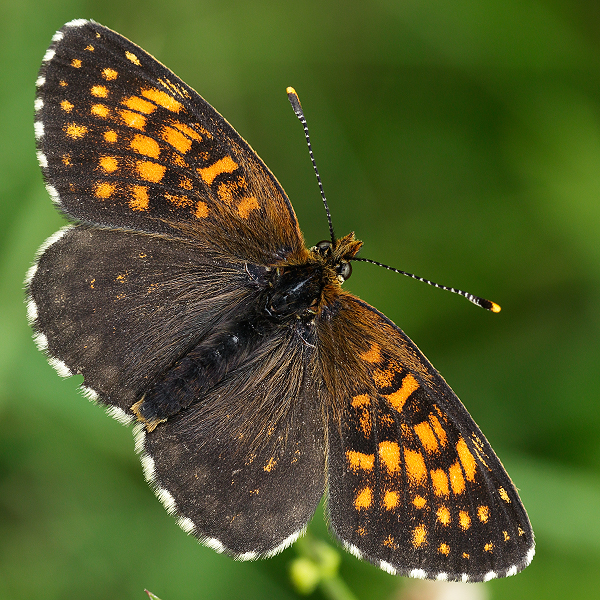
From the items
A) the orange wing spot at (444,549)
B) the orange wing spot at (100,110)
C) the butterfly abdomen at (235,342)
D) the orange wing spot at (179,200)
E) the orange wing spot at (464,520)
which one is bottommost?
the orange wing spot at (444,549)

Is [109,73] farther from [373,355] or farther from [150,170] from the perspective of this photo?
[373,355]

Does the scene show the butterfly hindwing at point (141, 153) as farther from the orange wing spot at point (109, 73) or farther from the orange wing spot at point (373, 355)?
the orange wing spot at point (373, 355)

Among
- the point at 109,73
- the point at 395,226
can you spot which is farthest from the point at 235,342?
the point at 395,226

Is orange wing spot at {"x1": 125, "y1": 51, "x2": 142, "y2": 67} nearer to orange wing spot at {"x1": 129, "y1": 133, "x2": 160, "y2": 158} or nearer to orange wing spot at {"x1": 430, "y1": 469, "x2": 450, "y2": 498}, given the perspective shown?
orange wing spot at {"x1": 129, "y1": 133, "x2": 160, "y2": 158}

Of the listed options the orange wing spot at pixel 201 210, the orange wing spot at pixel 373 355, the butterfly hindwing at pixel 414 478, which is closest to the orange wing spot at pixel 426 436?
the butterfly hindwing at pixel 414 478

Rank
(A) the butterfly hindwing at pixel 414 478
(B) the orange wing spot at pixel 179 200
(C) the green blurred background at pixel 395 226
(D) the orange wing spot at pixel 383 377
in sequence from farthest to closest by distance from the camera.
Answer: (C) the green blurred background at pixel 395 226 → (B) the orange wing spot at pixel 179 200 → (D) the orange wing spot at pixel 383 377 → (A) the butterfly hindwing at pixel 414 478

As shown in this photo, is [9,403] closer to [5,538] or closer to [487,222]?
[5,538]

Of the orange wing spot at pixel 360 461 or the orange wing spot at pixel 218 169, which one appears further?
the orange wing spot at pixel 218 169
